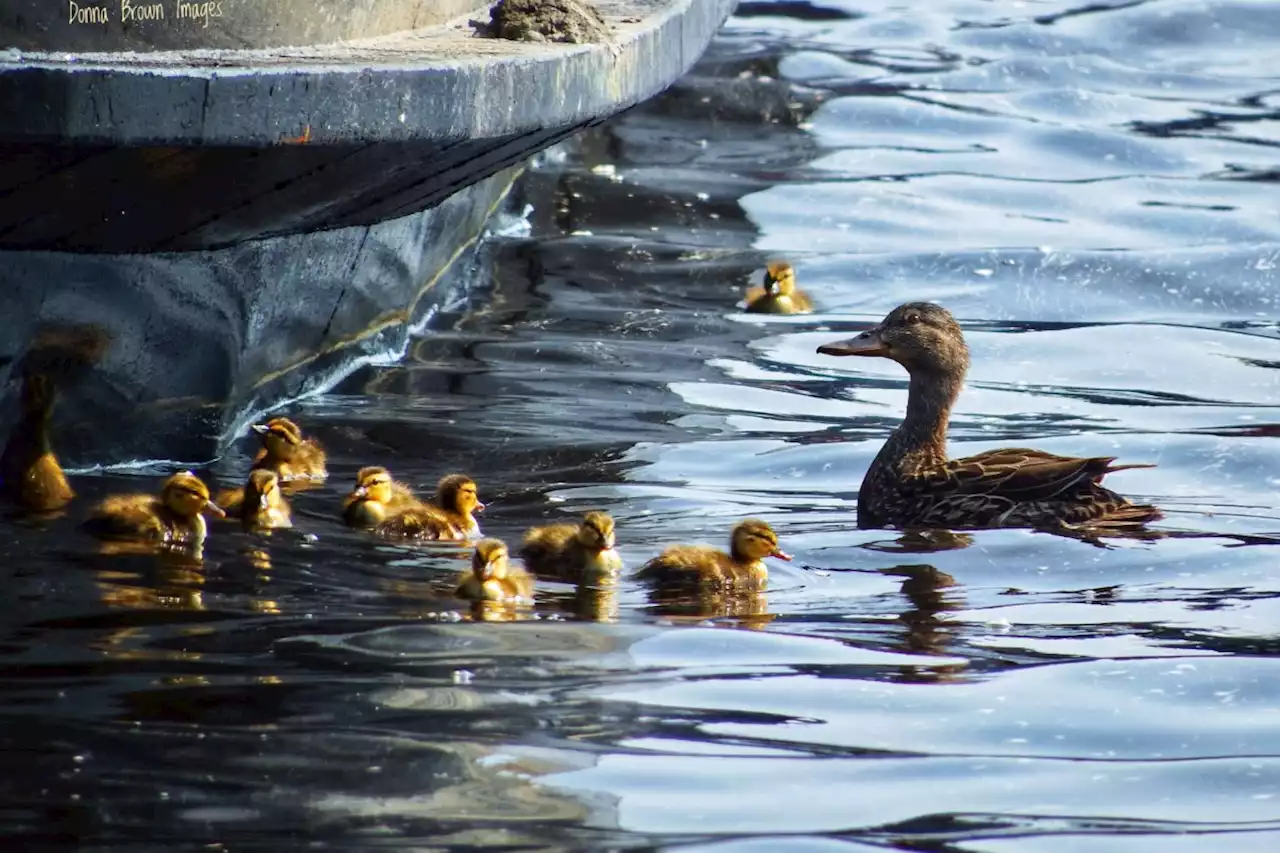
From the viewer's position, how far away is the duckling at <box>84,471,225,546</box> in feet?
20.7

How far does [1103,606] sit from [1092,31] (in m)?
12.4

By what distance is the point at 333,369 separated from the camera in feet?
28.5

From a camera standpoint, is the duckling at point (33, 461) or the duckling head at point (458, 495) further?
the duckling head at point (458, 495)

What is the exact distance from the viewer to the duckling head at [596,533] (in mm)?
6254

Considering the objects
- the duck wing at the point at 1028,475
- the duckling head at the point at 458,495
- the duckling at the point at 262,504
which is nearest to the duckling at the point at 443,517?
the duckling head at the point at 458,495

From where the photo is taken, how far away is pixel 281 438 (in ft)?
24.1

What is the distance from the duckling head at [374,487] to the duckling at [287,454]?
0.49 metres

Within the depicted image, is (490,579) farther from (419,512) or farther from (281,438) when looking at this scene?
(281,438)

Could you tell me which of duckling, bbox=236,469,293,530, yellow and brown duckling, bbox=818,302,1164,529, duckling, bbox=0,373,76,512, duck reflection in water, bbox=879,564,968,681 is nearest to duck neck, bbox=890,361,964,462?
yellow and brown duckling, bbox=818,302,1164,529

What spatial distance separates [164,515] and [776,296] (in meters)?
4.68

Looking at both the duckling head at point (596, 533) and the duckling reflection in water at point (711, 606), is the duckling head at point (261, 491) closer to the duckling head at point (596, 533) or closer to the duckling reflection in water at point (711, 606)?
the duckling head at point (596, 533)

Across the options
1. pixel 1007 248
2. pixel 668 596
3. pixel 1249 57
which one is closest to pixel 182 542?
pixel 668 596

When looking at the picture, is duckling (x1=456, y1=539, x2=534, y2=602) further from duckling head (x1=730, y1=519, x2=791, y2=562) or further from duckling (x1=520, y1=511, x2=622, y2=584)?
duckling head (x1=730, y1=519, x2=791, y2=562)

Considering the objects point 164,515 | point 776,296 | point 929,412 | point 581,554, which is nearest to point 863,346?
point 929,412
